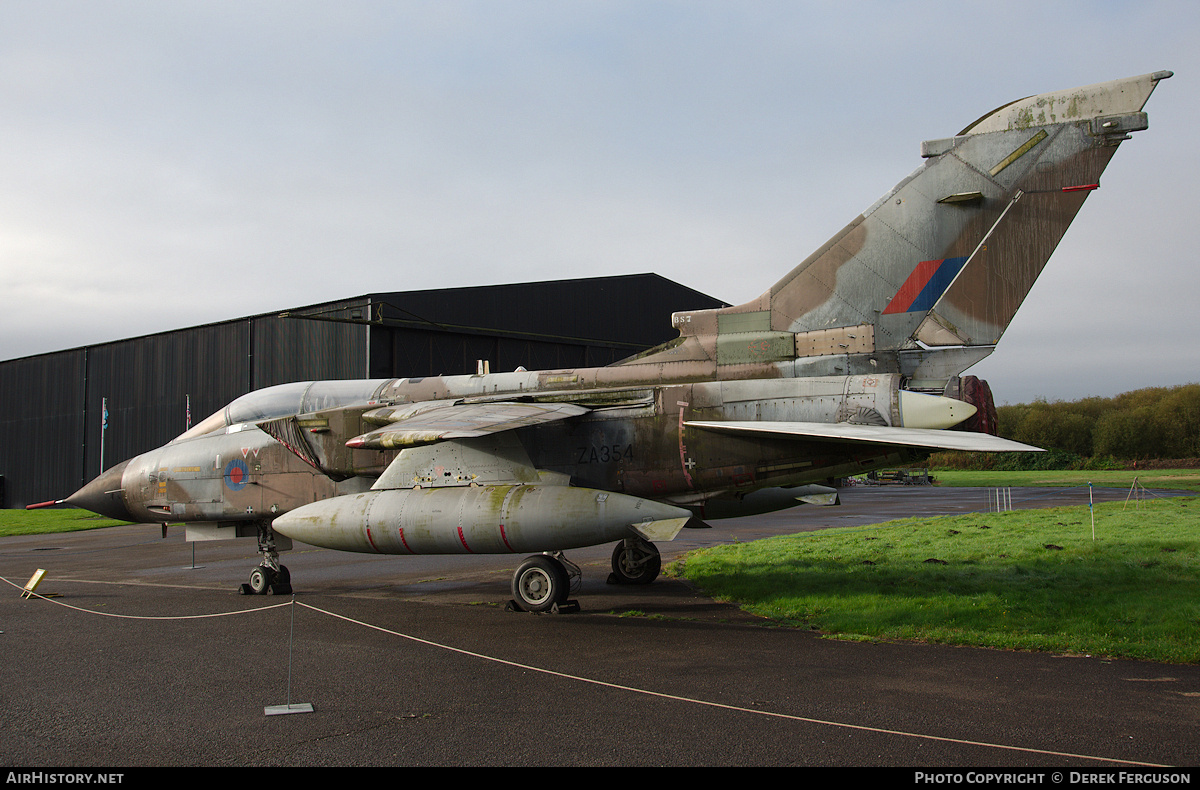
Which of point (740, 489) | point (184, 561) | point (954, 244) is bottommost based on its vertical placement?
point (184, 561)

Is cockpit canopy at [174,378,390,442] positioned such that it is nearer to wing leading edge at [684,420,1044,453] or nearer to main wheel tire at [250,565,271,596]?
main wheel tire at [250,565,271,596]

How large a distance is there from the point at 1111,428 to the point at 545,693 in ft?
202

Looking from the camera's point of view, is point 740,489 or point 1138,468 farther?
point 1138,468

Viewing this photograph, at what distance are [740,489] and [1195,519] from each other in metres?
11.7

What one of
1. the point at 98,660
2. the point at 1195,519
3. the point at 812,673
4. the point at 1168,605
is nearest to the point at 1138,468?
the point at 1195,519

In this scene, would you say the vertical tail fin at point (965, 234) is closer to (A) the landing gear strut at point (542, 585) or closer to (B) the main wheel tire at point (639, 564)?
(A) the landing gear strut at point (542, 585)

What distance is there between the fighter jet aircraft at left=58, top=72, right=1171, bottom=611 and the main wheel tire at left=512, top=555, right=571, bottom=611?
0.02 metres

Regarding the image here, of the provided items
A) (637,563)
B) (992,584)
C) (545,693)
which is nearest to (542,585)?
(637,563)

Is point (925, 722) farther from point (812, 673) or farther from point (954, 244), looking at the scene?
point (954, 244)

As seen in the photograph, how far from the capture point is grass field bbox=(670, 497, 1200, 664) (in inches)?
288

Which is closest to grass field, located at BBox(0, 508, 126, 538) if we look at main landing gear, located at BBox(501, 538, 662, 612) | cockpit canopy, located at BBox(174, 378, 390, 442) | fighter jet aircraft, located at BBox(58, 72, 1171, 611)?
cockpit canopy, located at BBox(174, 378, 390, 442)

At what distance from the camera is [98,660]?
7336 mm

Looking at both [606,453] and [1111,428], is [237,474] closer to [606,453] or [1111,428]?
[606,453]
